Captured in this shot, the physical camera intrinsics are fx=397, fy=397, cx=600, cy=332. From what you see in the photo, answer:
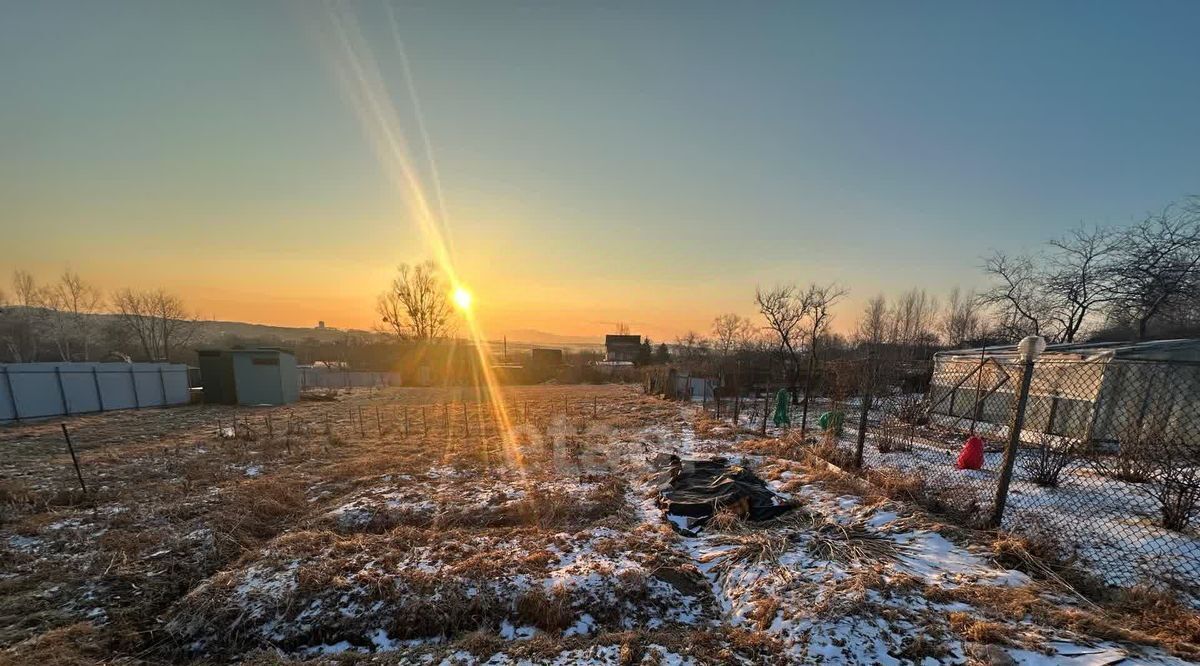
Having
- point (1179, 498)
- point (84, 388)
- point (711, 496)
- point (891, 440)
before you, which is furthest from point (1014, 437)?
point (84, 388)

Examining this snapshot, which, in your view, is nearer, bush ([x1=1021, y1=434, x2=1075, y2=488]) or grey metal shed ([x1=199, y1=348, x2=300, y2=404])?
bush ([x1=1021, y1=434, x2=1075, y2=488])

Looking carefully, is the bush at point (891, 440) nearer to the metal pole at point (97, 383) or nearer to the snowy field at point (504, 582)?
the snowy field at point (504, 582)

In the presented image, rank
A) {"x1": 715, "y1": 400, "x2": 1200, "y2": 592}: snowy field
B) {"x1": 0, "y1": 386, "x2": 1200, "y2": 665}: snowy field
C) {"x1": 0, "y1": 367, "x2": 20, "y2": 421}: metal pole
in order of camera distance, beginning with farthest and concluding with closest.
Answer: {"x1": 0, "y1": 367, "x2": 20, "y2": 421}: metal pole, {"x1": 715, "y1": 400, "x2": 1200, "y2": 592}: snowy field, {"x1": 0, "y1": 386, "x2": 1200, "y2": 665}: snowy field

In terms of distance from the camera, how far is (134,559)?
4.16 m

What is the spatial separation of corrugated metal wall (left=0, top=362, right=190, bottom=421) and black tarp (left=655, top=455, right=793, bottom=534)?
2241cm

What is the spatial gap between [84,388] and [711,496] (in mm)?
23752

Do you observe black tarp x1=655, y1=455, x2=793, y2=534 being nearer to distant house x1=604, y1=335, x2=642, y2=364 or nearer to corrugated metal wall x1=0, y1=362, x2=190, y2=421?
corrugated metal wall x1=0, y1=362, x2=190, y2=421

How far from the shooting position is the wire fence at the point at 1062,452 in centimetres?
404

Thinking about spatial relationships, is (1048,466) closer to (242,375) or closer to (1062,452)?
(1062,452)

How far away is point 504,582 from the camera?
142 inches

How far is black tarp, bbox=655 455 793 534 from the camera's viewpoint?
5000mm

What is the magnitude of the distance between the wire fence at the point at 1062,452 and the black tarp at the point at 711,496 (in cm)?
187

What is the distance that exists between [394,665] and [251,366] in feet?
69.7

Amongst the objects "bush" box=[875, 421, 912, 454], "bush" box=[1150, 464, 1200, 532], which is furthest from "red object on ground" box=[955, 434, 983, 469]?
"bush" box=[1150, 464, 1200, 532]
